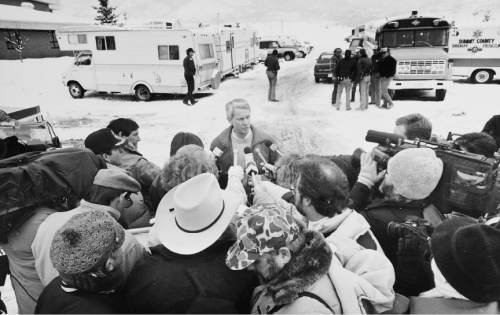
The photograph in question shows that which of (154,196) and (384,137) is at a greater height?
(384,137)

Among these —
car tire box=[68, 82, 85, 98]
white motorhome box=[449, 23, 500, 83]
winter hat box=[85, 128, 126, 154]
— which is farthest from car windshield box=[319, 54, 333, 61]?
winter hat box=[85, 128, 126, 154]

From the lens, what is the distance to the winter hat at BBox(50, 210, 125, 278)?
4.97 feet

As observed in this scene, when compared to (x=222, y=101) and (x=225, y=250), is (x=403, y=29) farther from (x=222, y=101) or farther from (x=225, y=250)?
(x=225, y=250)

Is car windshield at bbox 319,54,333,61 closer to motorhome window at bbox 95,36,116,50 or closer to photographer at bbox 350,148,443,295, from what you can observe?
motorhome window at bbox 95,36,116,50

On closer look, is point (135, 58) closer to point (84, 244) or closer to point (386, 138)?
point (386, 138)

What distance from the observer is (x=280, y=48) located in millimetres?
27875

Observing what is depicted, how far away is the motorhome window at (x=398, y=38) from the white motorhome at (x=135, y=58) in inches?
274

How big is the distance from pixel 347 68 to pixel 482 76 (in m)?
8.03

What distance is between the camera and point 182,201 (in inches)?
73.9

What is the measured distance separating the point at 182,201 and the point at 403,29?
12770mm

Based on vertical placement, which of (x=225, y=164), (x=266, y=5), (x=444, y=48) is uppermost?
(x=266, y=5)

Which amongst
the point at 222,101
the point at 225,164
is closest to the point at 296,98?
the point at 222,101

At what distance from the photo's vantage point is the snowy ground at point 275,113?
28.7ft

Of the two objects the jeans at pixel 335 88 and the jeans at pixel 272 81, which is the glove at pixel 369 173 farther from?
the jeans at pixel 272 81
